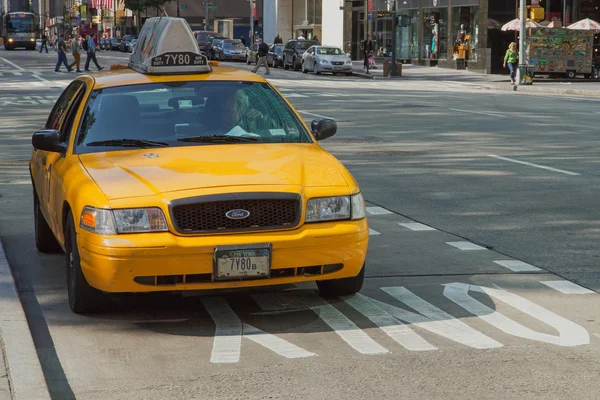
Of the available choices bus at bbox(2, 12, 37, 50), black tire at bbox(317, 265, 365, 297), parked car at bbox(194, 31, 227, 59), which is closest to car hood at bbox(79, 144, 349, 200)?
Result: black tire at bbox(317, 265, 365, 297)

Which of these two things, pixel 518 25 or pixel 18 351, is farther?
pixel 518 25

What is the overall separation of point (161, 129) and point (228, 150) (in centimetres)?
65

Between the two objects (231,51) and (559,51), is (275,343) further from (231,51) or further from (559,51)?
(231,51)

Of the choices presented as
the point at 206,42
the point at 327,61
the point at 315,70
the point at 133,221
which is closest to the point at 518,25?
the point at 327,61

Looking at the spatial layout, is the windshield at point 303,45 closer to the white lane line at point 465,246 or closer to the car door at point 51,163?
the white lane line at point 465,246

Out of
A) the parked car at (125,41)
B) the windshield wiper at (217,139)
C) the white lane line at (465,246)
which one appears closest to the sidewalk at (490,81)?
the white lane line at (465,246)

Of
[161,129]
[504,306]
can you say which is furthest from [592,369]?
[161,129]

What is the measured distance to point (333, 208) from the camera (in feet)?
22.4

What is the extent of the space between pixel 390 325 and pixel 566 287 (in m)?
1.74

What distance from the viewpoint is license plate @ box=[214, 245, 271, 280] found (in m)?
6.50

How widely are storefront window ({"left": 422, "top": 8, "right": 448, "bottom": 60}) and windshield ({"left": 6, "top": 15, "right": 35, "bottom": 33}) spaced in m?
50.4

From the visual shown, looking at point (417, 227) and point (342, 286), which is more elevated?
point (342, 286)

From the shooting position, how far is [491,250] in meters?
9.38

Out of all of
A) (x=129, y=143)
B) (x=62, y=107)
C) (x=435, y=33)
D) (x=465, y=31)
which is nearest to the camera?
(x=129, y=143)
